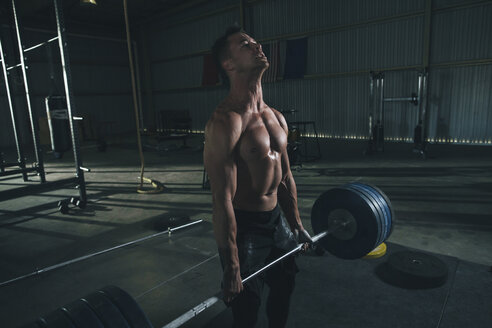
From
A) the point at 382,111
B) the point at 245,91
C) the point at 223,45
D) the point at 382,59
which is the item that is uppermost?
the point at 382,59

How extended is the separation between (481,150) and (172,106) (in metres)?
11.9

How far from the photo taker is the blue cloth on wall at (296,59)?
10.8m

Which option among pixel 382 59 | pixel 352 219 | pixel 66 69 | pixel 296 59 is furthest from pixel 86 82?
pixel 352 219

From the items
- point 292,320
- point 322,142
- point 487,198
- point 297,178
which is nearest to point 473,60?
point 322,142

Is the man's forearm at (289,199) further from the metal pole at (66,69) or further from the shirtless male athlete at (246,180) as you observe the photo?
the metal pole at (66,69)

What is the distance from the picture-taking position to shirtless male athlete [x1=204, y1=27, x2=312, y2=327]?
1.29 metres

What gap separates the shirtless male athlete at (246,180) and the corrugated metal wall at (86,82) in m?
13.3

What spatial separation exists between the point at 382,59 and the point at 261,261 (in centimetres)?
958

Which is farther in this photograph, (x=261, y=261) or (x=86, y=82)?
(x=86, y=82)

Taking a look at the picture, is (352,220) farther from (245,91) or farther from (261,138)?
(245,91)

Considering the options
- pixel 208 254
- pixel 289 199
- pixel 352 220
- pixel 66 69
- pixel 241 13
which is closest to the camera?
pixel 289 199

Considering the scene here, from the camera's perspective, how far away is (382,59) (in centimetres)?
953

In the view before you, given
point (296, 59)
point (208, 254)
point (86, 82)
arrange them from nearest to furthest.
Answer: point (208, 254), point (296, 59), point (86, 82)

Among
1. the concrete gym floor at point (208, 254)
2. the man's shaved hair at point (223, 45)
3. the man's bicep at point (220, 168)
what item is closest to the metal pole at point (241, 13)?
the concrete gym floor at point (208, 254)
